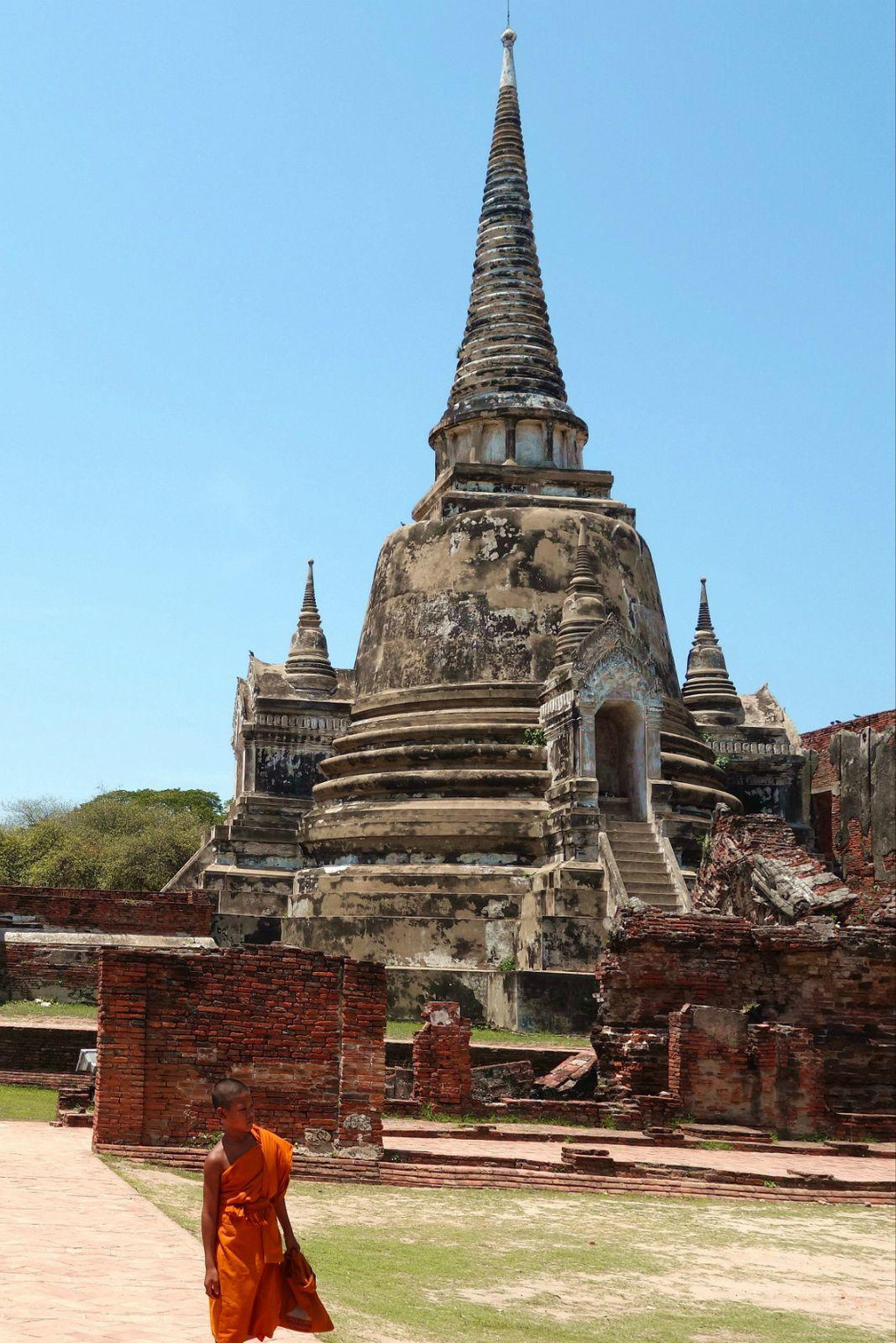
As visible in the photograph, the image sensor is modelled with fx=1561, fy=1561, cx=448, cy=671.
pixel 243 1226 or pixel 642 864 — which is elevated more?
pixel 642 864

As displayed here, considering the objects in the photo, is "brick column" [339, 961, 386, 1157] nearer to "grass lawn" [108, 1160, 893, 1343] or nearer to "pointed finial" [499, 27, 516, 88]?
"grass lawn" [108, 1160, 893, 1343]

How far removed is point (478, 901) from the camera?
851 inches

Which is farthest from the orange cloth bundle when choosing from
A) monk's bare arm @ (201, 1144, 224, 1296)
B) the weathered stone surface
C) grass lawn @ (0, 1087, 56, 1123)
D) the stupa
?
the stupa

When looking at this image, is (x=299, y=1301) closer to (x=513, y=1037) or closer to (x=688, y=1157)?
(x=688, y=1157)

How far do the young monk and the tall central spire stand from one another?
23.0 meters

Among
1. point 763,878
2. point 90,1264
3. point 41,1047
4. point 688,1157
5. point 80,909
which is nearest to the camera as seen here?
point 90,1264

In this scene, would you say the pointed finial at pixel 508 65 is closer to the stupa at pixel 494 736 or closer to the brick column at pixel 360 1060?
the stupa at pixel 494 736

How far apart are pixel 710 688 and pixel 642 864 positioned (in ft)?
30.1

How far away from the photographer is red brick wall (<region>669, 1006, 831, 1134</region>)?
47.6ft

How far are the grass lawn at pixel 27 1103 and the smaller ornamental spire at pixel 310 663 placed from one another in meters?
15.6

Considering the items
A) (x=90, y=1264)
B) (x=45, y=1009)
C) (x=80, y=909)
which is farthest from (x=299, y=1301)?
(x=80, y=909)

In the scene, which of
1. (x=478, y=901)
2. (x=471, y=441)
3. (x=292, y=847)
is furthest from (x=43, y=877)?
(x=478, y=901)

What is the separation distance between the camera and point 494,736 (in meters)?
23.6

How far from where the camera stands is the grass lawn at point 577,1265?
717 centimetres
